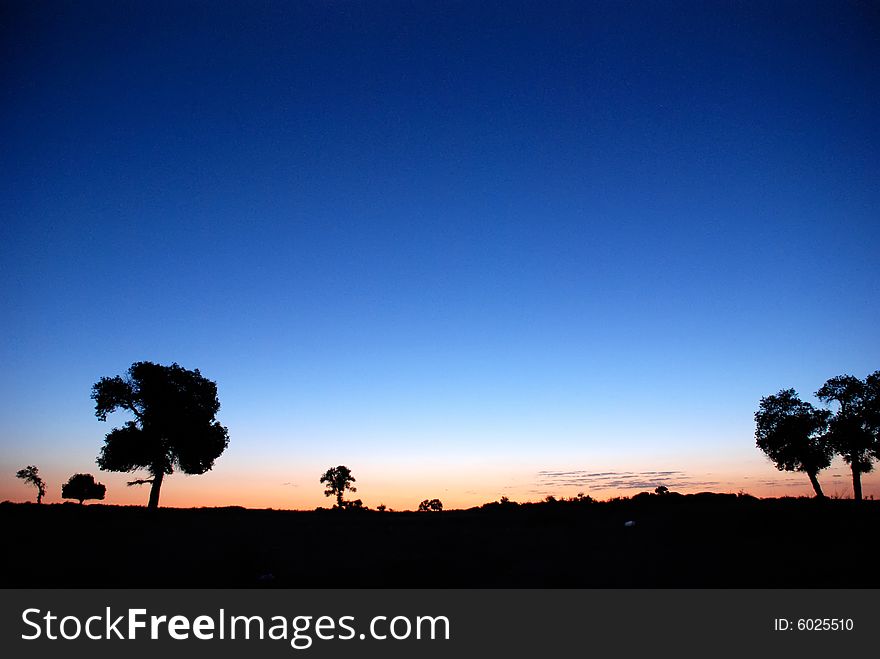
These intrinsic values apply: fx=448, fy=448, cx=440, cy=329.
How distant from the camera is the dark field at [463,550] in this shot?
558 inches

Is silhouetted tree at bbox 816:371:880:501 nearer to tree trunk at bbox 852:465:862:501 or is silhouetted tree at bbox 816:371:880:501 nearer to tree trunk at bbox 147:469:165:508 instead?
tree trunk at bbox 852:465:862:501

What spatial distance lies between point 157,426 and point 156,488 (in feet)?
15.3

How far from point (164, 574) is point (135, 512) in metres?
18.5

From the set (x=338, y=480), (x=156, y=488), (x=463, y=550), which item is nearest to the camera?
(x=463, y=550)

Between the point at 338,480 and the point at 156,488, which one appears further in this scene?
the point at 338,480

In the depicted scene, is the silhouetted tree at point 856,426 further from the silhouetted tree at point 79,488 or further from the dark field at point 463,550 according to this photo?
the silhouetted tree at point 79,488

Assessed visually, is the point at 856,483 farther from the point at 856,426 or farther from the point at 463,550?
the point at 463,550

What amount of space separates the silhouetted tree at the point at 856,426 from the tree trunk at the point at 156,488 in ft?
182

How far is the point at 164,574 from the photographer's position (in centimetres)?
1468

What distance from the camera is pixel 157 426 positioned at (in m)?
35.1

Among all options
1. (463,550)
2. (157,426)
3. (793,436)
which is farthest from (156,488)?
(793,436)

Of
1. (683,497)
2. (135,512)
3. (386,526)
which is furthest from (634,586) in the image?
(135,512)

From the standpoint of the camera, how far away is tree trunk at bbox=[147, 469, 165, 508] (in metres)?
33.4
